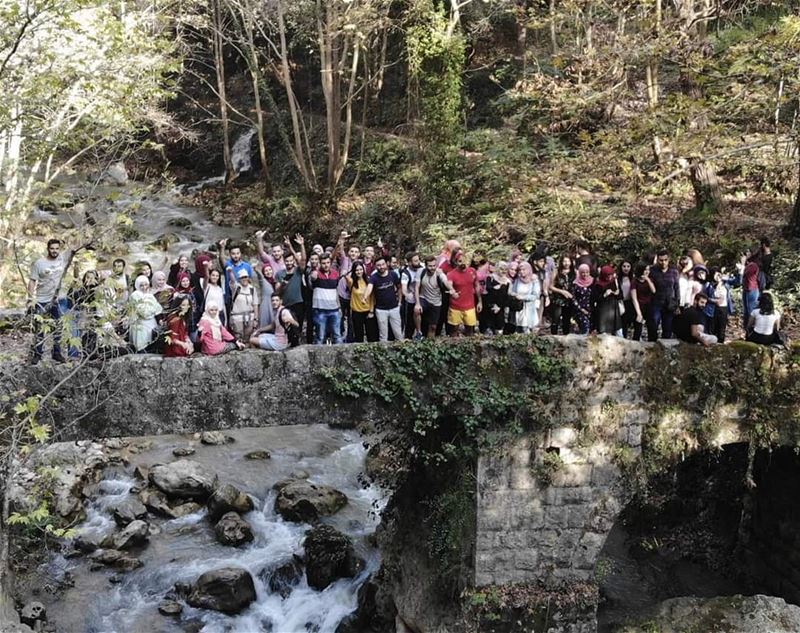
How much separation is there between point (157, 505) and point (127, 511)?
0.52 metres

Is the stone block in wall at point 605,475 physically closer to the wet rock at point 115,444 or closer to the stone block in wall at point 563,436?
the stone block in wall at point 563,436

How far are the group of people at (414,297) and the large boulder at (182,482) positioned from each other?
15.9 ft

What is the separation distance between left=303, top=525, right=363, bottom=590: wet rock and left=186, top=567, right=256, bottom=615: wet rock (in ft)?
3.60

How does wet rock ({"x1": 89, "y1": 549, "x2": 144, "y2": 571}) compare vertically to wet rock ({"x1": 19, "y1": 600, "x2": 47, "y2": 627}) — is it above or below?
above

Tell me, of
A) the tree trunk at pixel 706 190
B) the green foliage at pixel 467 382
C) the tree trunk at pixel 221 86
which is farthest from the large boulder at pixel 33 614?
the tree trunk at pixel 221 86

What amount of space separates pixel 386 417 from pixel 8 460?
4.18 meters

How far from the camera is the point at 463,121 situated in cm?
2255

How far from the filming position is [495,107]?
23.7 m

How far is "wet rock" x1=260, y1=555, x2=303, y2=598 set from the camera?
11562 mm

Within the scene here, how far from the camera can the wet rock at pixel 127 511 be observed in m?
12.4

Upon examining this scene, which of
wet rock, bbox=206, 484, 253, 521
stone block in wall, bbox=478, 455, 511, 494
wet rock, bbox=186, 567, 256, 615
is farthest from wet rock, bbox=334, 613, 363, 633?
stone block in wall, bbox=478, 455, 511, 494

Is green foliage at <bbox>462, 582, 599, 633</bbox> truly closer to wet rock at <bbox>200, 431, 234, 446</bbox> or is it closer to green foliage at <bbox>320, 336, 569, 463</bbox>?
green foliage at <bbox>320, 336, 569, 463</bbox>

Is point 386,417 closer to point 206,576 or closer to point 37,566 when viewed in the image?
point 206,576

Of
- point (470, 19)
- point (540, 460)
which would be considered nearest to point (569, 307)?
point (540, 460)
